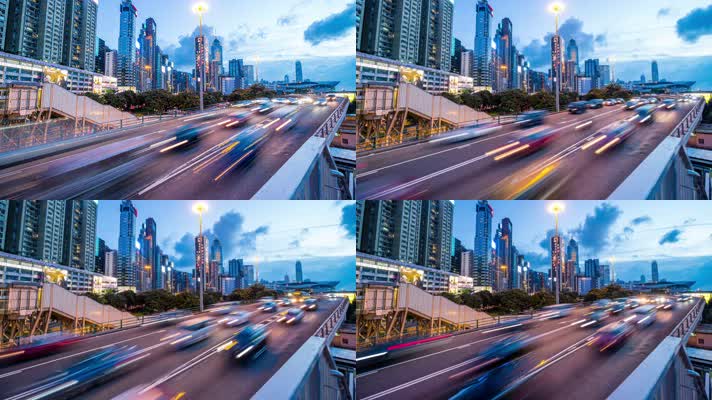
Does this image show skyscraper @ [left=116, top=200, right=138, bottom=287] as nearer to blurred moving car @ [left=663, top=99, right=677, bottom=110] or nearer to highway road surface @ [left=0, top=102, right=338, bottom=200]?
highway road surface @ [left=0, top=102, right=338, bottom=200]

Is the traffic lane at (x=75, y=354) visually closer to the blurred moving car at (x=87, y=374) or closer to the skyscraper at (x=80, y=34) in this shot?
the blurred moving car at (x=87, y=374)

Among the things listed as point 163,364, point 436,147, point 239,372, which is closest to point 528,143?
point 436,147

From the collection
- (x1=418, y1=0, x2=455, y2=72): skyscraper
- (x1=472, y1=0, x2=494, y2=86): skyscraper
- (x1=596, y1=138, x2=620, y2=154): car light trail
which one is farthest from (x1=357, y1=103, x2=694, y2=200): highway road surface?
(x1=418, y1=0, x2=455, y2=72): skyscraper

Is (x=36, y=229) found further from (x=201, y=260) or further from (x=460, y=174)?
(x=460, y=174)

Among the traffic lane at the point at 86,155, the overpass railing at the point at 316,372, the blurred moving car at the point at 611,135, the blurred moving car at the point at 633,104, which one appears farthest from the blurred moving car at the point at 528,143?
the traffic lane at the point at 86,155

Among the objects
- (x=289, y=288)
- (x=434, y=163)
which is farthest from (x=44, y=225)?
(x=434, y=163)

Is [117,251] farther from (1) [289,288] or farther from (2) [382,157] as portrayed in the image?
(2) [382,157]
